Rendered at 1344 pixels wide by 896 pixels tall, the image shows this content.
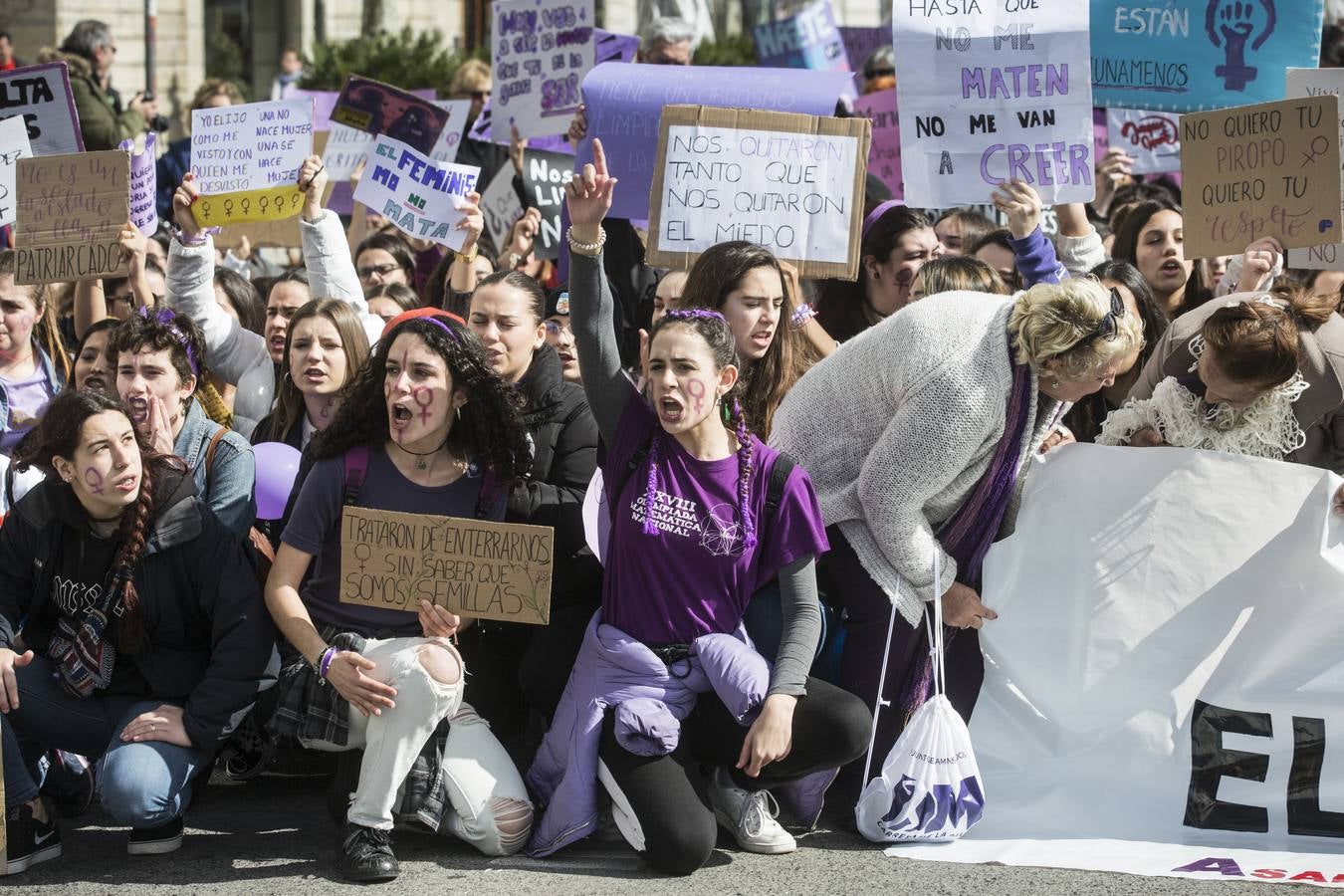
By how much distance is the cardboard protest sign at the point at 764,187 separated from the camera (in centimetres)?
593

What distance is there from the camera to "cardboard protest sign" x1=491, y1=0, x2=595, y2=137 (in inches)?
343

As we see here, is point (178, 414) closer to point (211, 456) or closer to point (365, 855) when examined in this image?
point (211, 456)

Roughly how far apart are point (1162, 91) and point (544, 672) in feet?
12.7

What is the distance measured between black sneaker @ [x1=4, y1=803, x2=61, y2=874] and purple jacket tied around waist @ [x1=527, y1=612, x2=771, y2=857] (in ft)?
4.21

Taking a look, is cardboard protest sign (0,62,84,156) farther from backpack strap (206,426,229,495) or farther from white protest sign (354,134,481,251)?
backpack strap (206,426,229,495)

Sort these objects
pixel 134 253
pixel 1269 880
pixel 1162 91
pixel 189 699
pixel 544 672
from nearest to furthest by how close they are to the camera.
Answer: pixel 1269 880 → pixel 189 699 → pixel 544 672 → pixel 134 253 → pixel 1162 91

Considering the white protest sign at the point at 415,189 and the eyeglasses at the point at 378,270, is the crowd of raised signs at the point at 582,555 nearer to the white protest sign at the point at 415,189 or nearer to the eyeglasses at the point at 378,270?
the white protest sign at the point at 415,189

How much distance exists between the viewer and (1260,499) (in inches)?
190

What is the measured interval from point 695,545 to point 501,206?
4.52 meters

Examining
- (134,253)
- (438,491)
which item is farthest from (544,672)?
(134,253)

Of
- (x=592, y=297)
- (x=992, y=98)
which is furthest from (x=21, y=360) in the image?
(x=992, y=98)

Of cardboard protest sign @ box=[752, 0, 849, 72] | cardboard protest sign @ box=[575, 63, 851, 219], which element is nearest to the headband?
cardboard protest sign @ box=[575, 63, 851, 219]

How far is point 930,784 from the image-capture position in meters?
4.59

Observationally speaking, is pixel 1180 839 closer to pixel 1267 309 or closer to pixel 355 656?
pixel 1267 309
